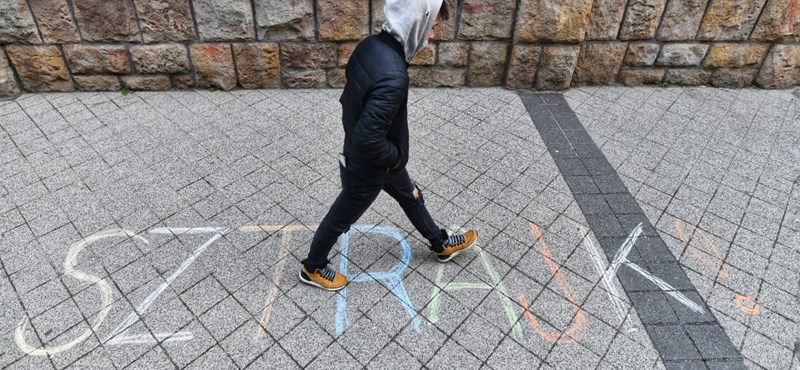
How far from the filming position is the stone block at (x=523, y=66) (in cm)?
539

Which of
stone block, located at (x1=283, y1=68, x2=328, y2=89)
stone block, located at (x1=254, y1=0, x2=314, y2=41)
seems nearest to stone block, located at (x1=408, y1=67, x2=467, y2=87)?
stone block, located at (x1=283, y1=68, x2=328, y2=89)

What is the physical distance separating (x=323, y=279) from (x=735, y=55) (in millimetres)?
5669

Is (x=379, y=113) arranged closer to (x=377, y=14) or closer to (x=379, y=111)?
(x=379, y=111)

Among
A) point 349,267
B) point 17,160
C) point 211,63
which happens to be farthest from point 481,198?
point 17,160

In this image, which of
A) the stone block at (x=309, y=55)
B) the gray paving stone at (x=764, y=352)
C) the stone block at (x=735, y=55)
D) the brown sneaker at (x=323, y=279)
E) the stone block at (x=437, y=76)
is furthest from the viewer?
the stone block at (x=735, y=55)

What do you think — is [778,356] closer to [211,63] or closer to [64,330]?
[64,330]

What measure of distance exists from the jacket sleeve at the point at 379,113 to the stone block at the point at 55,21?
4166 millimetres

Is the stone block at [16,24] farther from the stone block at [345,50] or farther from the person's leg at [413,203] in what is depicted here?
the person's leg at [413,203]

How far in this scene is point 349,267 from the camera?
327 cm

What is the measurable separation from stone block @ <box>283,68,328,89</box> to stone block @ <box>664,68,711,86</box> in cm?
418

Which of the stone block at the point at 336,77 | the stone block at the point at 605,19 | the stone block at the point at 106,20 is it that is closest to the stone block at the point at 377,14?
the stone block at the point at 336,77

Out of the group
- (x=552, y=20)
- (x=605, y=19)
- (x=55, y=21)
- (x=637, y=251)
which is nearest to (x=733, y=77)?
(x=605, y=19)

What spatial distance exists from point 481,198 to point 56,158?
12.0 feet

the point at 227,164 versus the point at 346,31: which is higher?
the point at 346,31
